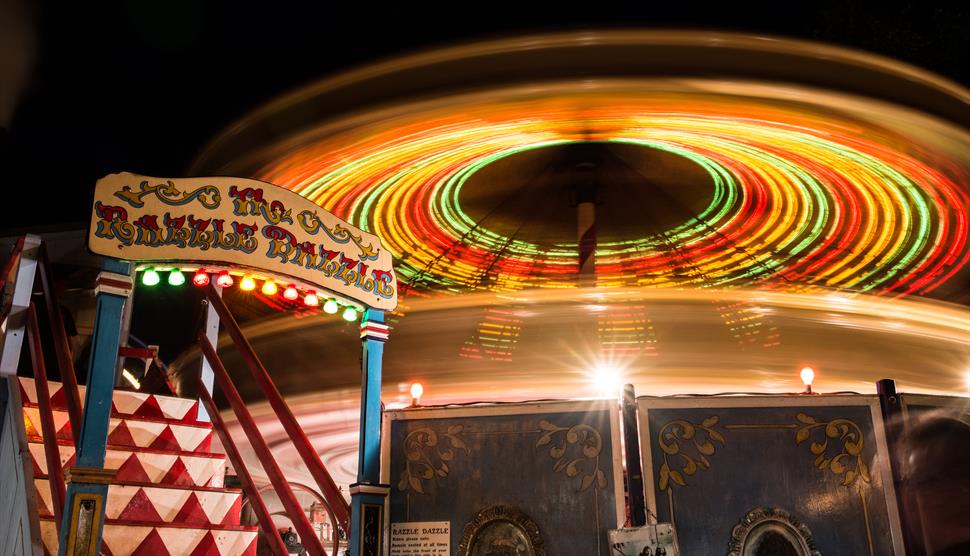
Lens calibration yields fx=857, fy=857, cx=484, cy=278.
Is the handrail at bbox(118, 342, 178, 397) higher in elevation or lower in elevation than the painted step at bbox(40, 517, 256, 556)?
higher

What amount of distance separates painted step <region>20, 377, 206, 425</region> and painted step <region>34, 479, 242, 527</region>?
0.87 metres

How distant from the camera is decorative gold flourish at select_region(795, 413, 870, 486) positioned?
429 centimetres

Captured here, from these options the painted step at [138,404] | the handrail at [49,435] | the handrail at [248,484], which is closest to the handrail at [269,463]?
the handrail at [248,484]

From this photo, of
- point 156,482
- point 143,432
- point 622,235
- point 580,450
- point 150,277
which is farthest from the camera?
point 622,235

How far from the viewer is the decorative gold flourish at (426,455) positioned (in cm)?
462

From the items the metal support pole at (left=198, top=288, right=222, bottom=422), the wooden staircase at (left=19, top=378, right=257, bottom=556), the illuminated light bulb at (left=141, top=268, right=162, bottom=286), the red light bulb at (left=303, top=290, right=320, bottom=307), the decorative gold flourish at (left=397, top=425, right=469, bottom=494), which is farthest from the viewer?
the metal support pole at (left=198, top=288, right=222, bottom=422)

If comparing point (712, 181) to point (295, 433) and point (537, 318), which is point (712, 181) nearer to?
point (537, 318)

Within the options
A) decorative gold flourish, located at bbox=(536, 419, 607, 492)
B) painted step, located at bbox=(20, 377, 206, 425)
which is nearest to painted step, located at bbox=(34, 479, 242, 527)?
painted step, located at bbox=(20, 377, 206, 425)

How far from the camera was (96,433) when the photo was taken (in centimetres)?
433

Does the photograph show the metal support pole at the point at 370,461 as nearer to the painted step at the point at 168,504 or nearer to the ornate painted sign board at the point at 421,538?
the ornate painted sign board at the point at 421,538

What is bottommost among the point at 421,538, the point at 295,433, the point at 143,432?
the point at 421,538

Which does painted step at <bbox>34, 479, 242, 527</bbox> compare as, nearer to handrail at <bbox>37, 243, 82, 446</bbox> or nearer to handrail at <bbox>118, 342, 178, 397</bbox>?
handrail at <bbox>37, 243, 82, 446</bbox>

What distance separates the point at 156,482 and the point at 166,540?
28.9 inches

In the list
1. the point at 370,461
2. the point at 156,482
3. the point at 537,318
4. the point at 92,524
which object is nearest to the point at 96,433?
the point at 92,524
